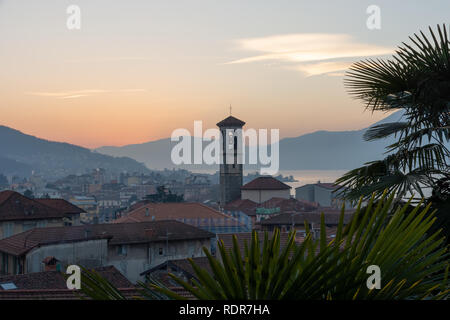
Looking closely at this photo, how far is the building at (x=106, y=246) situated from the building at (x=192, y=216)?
8.28 m

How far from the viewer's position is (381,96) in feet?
16.6

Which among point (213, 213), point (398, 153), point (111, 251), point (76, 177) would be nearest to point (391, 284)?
point (398, 153)

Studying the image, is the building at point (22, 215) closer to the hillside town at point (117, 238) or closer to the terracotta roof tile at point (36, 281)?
the hillside town at point (117, 238)

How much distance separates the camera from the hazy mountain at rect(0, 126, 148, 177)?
8800 centimetres

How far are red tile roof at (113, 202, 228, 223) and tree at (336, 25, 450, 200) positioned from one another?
31.9 meters

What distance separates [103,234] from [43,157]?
71.6 metres

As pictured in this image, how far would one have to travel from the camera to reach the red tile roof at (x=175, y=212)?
37.4 m

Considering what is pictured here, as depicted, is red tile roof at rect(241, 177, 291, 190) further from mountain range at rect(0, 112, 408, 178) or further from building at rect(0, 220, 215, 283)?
building at rect(0, 220, 215, 283)

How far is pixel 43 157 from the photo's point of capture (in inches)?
3521

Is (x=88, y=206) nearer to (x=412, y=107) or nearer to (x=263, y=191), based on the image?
(x=263, y=191)

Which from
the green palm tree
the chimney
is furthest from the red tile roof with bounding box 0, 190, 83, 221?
the green palm tree

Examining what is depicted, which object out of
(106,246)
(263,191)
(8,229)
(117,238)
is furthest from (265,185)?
(106,246)

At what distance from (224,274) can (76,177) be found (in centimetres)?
9997

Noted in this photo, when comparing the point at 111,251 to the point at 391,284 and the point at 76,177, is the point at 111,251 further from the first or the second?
the point at 76,177
